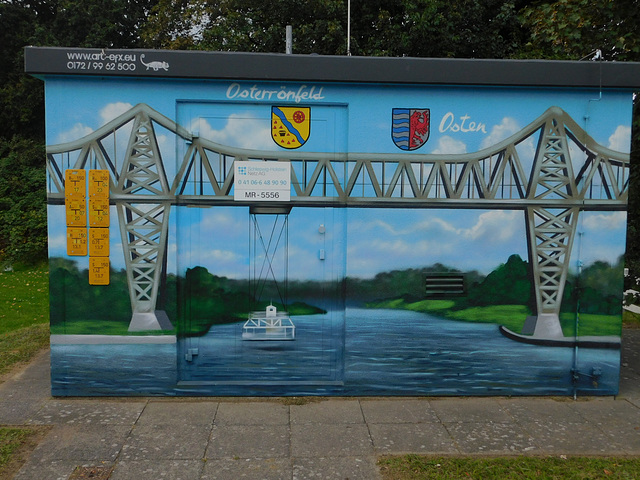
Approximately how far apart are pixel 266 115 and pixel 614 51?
4522mm

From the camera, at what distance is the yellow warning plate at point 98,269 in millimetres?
4645

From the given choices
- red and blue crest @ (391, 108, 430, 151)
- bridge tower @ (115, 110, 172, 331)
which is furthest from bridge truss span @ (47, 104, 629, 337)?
red and blue crest @ (391, 108, 430, 151)

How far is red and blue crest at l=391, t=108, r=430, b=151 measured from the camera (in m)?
4.71

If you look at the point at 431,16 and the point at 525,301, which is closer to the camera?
the point at 525,301

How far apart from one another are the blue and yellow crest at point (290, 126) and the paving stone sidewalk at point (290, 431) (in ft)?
7.80

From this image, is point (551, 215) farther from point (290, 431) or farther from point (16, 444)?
point (16, 444)

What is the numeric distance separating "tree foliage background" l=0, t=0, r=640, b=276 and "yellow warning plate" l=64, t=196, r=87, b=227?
23.6ft

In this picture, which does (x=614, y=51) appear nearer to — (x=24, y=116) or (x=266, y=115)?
(x=266, y=115)

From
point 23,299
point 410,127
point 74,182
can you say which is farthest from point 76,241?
point 23,299

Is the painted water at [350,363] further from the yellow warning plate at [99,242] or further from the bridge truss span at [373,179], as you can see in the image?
the yellow warning plate at [99,242]

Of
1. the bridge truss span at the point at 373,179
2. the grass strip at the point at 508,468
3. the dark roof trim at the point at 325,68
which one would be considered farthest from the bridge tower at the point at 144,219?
the grass strip at the point at 508,468

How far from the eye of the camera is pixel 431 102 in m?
4.73

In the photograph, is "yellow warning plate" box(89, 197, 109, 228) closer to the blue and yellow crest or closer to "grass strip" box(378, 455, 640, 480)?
the blue and yellow crest

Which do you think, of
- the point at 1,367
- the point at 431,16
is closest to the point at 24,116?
the point at 431,16
